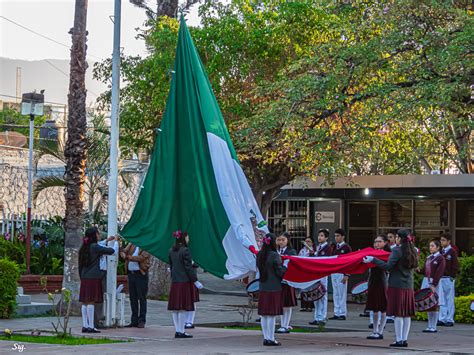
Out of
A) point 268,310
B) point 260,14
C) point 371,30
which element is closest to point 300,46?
point 260,14

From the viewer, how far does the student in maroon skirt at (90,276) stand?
16547mm

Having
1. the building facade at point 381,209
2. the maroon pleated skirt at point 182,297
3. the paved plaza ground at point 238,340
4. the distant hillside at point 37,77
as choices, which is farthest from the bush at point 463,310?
the distant hillside at point 37,77

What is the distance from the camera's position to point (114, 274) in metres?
17.6

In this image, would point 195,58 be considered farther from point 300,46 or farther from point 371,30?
point 300,46

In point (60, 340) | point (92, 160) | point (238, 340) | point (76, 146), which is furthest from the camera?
point (92, 160)

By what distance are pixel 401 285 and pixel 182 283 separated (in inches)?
138

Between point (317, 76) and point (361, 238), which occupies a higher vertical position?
point (317, 76)

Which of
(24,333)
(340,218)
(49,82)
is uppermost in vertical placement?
(49,82)

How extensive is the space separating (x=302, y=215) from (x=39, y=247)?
26.8ft

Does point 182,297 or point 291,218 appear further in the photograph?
point 291,218

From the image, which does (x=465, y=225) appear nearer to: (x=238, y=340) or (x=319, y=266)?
(x=319, y=266)

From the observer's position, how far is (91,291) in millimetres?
16578

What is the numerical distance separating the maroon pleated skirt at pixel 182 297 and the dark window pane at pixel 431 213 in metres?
13.2

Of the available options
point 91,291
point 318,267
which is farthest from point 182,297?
point 318,267
